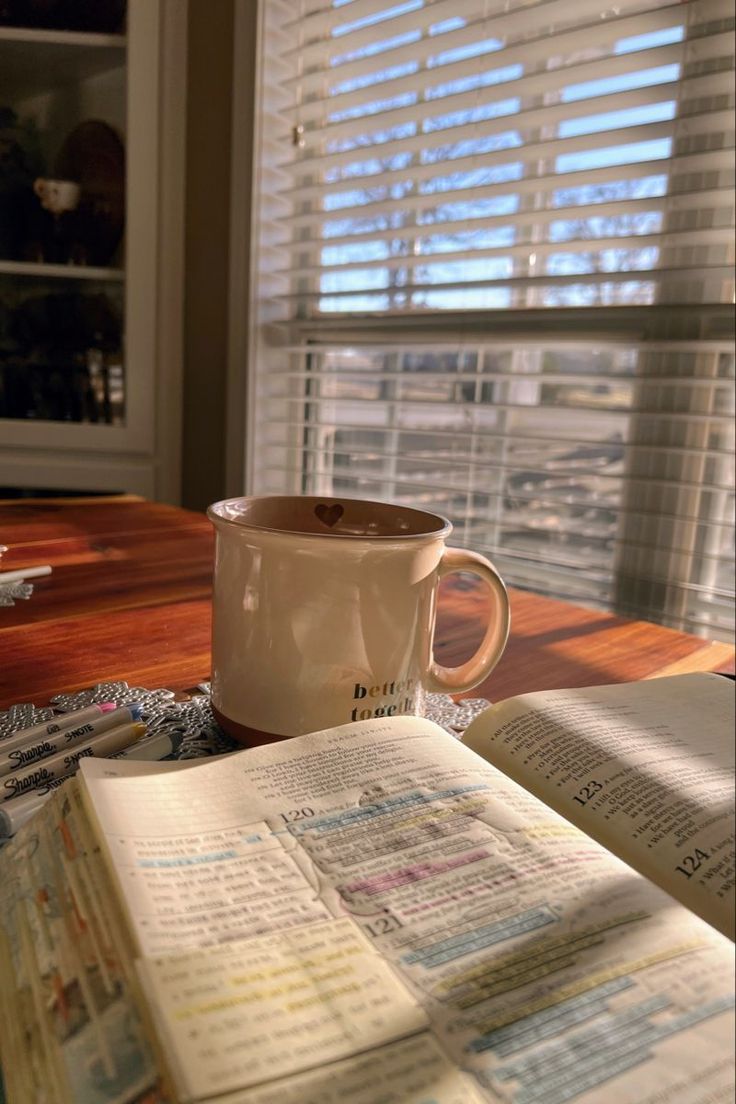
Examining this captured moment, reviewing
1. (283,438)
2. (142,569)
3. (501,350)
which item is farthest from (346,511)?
(283,438)

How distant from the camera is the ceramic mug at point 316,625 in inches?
14.5

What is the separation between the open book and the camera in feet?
0.63

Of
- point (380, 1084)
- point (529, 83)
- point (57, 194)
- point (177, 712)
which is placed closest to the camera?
point (380, 1084)

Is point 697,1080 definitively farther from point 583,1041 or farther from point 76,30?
point 76,30

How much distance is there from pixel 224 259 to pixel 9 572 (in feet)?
4.01

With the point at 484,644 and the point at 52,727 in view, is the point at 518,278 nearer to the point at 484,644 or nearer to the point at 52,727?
the point at 484,644

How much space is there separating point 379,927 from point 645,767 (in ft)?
0.49

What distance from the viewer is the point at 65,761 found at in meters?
0.36

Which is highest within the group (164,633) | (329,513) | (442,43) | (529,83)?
(442,43)

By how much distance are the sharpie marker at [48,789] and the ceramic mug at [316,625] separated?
32 millimetres

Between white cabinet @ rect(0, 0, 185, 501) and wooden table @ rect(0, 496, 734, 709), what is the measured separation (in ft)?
2.99

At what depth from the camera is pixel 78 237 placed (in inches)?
68.2

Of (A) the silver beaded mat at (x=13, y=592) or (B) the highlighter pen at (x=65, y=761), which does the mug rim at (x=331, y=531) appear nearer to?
(B) the highlighter pen at (x=65, y=761)

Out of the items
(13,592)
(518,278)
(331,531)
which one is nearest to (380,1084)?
(331,531)
